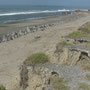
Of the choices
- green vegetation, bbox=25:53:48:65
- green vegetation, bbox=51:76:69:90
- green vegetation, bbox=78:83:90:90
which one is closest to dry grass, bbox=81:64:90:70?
green vegetation, bbox=78:83:90:90

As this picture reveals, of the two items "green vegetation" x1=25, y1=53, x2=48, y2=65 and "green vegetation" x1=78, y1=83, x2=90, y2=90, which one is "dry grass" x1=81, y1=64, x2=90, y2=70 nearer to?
"green vegetation" x1=78, y1=83, x2=90, y2=90

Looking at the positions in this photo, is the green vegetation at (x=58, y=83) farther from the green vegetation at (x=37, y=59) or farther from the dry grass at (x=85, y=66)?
the dry grass at (x=85, y=66)

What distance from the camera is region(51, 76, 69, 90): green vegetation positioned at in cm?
1343

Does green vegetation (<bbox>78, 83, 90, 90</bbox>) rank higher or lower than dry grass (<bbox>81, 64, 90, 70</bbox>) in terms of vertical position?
lower

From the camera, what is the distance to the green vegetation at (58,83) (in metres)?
13.4

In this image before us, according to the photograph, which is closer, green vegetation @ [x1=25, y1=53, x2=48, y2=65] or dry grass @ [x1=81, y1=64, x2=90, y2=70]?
green vegetation @ [x1=25, y1=53, x2=48, y2=65]

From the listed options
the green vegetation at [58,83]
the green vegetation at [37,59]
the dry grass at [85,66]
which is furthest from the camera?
the dry grass at [85,66]

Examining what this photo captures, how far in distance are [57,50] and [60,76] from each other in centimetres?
403

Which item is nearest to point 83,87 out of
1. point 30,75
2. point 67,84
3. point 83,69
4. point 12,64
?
point 67,84

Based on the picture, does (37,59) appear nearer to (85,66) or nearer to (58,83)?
(58,83)

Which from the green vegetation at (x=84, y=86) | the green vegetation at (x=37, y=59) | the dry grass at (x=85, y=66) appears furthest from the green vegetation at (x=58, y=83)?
the dry grass at (x=85, y=66)

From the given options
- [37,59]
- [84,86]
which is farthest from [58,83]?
[37,59]

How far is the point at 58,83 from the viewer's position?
13.9 m

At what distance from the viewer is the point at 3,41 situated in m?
43.4
